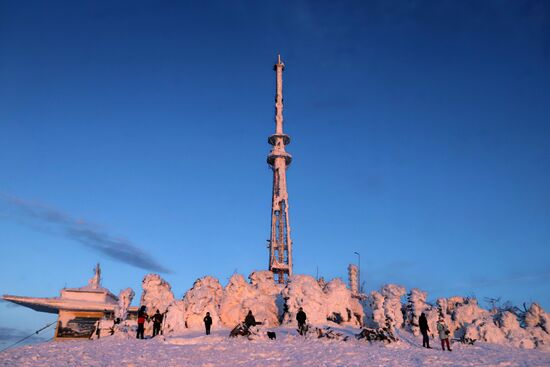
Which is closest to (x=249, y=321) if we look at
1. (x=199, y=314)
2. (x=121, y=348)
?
(x=199, y=314)

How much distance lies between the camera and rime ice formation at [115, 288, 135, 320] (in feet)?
122

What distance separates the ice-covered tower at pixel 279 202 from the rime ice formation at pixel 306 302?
20.4 metres

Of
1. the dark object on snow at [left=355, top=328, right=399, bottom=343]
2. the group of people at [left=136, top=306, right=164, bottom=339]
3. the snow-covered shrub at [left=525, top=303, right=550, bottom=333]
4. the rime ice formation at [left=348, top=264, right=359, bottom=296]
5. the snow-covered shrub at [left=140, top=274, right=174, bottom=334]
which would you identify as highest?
the rime ice formation at [left=348, top=264, right=359, bottom=296]

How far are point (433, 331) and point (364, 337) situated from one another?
12531 millimetres

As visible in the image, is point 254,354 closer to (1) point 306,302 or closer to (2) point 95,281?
(1) point 306,302

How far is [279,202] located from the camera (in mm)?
58562

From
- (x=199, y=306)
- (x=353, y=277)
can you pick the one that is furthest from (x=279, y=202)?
(x=199, y=306)

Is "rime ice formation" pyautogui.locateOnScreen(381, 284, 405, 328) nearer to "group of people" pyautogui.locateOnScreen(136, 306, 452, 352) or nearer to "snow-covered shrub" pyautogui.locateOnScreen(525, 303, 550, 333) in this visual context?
"group of people" pyautogui.locateOnScreen(136, 306, 452, 352)

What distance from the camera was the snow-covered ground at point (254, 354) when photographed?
17859 millimetres

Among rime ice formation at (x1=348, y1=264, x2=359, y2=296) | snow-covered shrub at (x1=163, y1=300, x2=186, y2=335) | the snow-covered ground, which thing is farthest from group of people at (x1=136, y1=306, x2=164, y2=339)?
rime ice formation at (x1=348, y1=264, x2=359, y2=296)

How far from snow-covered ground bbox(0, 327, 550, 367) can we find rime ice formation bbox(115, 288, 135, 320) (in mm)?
12310

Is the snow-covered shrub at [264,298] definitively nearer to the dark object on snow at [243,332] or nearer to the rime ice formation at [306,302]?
the rime ice formation at [306,302]

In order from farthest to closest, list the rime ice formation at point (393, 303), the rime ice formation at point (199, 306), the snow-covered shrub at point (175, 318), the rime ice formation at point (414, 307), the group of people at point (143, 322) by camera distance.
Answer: the rime ice formation at point (414, 307) < the rime ice formation at point (393, 303) < the rime ice formation at point (199, 306) < the snow-covered shrub at point (175, 318) < the group of people at point (143, 322)

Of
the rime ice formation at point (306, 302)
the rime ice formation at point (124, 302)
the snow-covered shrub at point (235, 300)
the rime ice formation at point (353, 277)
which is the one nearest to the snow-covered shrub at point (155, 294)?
the rime ice formation at point (124, 302)
